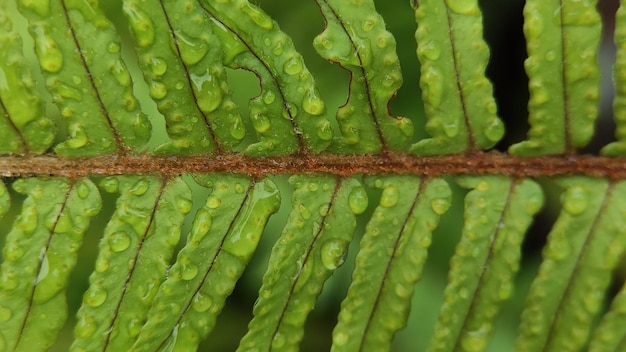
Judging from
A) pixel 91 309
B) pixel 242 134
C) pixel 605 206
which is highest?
pixel 605 206

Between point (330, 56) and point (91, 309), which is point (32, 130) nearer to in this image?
point (91, 309)

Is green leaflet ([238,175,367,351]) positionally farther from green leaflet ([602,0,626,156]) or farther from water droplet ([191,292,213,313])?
green leaflet ([602,0,626,156])

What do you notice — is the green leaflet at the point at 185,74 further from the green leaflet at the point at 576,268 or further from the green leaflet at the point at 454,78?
the green leaflet at the point at 576,268

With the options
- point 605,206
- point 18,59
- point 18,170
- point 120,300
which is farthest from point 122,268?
point 605,206

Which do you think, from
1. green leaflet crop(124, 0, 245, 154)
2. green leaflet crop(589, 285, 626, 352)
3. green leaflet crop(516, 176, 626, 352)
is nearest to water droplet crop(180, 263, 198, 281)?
green leaflet crop(124, 0, 245, 154)

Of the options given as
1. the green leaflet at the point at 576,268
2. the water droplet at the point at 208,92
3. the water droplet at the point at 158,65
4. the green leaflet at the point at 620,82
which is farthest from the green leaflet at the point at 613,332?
the water droplet at the point at 158,65

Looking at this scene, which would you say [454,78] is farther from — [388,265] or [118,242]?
[118,242]

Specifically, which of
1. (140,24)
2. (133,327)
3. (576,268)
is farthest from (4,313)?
(576,268)
